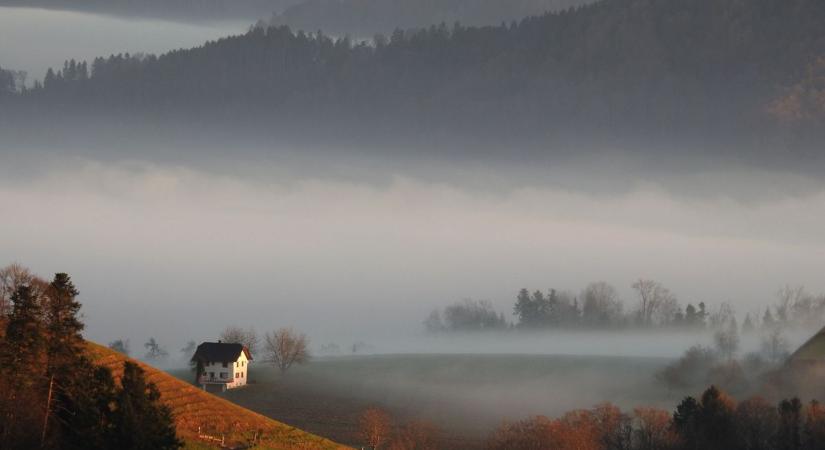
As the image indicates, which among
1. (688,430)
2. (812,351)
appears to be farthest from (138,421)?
(812,351)

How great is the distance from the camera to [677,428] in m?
117

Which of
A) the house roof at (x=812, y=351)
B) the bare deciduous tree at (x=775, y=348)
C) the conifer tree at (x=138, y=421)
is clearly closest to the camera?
the conifer tree at (x=138, y=421)

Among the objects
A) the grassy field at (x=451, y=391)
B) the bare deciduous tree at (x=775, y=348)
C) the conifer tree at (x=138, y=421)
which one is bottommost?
the conifer tree at (x=138, y=421)

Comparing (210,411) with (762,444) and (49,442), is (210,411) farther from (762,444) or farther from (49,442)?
(762,444)

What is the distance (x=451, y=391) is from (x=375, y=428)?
51119mm

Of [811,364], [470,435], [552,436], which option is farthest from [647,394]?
[552,436]

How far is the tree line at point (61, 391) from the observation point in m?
72.9

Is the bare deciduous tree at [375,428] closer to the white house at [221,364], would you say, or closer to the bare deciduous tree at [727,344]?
the white house at [221,364]

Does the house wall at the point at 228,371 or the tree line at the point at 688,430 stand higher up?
the house wall at the point at 228,371

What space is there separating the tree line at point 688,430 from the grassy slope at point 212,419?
19462 millimetres

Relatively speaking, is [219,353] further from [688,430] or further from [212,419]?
[212,419]

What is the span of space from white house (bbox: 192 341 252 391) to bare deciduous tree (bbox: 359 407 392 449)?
23.1 m

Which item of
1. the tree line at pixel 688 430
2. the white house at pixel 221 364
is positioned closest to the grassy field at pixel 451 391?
the white house at pixel 221 364

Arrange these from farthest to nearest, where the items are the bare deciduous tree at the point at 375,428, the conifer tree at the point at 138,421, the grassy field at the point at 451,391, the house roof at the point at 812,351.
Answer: the house roof at the point at 812,351
the grassy field at the point at 451,391
the bare deciduous tree at the point at 375,428
the conifer tree at the point at 138,421
